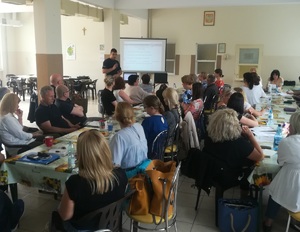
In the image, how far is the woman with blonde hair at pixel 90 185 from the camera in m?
1.73

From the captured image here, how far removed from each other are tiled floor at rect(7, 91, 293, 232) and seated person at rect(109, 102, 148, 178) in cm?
70

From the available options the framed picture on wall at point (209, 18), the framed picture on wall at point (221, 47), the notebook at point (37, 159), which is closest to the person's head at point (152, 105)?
the notebook at point (37, 159)

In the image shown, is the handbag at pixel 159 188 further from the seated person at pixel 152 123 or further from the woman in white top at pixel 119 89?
the woman in white top at pixel 119 89

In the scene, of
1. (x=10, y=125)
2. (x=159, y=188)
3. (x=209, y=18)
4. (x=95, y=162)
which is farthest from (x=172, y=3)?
(x=95, y=162)

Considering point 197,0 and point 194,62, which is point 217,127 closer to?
point 197,0

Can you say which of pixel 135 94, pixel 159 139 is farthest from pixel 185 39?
pixel 159 139

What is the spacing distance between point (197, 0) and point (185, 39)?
292cm

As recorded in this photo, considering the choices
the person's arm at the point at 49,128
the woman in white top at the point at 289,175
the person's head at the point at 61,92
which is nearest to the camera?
the woman in white top at the point at 289,175

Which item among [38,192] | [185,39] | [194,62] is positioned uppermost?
[185,39]

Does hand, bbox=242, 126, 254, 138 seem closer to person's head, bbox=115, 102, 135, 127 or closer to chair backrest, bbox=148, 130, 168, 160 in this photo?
chair backrest, bbox=148, 130, 168, 160

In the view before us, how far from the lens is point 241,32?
388 inches

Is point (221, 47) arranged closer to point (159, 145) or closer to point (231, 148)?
point (159, 145)

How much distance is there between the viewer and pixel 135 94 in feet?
19.3

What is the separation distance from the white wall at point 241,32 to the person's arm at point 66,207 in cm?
926
